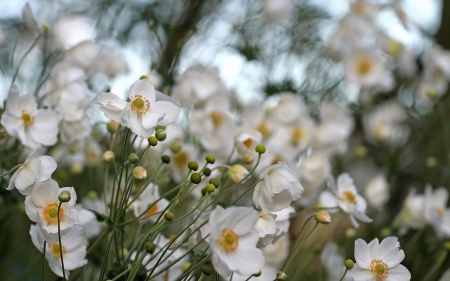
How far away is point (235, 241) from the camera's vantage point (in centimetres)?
62

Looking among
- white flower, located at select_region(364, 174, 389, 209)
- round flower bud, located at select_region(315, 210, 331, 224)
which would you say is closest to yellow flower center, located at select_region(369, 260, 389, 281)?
round flower bud, located at select_region(315, 210, 331, 224)

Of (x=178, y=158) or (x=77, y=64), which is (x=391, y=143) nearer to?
(x=178, y=158)

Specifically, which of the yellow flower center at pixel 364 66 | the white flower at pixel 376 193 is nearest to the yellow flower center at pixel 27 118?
the white flower at pixel 376 193

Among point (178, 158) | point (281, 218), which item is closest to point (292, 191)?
point (281, 218)

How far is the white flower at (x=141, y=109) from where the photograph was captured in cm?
69

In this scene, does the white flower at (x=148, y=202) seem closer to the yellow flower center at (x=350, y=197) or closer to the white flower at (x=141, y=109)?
the white flower at (x=141, y=109)

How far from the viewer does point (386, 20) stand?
1810mm

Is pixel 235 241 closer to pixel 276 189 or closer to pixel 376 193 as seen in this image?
pixel 276 189

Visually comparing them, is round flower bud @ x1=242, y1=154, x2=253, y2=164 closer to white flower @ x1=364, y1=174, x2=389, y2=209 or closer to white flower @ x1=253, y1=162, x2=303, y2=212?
white flower @ x1=253, y1=162, x2=303, y2=212

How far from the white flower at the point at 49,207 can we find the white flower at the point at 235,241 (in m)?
0.23

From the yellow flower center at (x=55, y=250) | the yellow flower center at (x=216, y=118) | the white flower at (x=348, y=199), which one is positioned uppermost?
the white flower at (x=348, y=199)

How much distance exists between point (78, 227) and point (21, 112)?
0.83 ft

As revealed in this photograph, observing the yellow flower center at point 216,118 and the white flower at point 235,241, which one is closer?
the white flower at point 235,241

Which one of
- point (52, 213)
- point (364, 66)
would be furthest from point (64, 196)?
point (364, 66)
